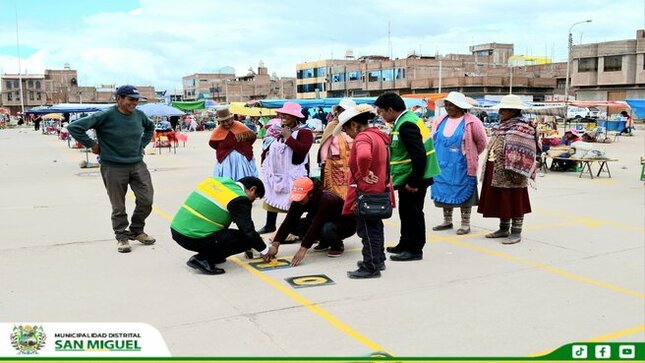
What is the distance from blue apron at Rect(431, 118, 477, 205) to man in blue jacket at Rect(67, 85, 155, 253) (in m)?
3.51

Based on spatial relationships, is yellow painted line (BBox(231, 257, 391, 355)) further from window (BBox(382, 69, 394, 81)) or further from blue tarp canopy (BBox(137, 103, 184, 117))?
window (BBox(382, 69, 394, 81))

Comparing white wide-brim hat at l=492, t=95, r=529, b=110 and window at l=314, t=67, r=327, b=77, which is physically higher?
window at l=314, t=67, r=327, b=77

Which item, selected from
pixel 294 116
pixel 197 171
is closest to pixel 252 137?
pixel 294 116

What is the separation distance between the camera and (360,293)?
5016 millimetres

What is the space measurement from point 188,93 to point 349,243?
149 metres

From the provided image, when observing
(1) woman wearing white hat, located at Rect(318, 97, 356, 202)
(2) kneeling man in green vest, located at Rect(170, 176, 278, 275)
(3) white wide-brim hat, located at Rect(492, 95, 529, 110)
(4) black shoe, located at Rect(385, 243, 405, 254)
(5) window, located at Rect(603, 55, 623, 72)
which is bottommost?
(4) black shoe, located at Rect(385, 243, 405, 254)

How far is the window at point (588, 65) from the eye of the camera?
7119 centimetres

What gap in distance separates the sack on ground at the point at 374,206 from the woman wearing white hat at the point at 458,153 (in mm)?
2261

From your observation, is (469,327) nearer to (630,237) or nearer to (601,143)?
(630,237)

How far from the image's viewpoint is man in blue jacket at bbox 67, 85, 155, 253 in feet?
20.6

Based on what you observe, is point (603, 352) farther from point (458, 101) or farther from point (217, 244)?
point (458, 101)

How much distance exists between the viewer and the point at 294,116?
6.90 m

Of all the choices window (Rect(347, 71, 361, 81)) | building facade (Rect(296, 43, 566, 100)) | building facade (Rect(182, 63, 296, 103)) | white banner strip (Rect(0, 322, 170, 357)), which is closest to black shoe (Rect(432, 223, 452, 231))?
white banner strip (Rect(0, 322, 170, 357))

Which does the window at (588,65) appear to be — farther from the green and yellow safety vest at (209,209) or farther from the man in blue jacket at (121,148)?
the green and yellow safety vest at (209,209)
